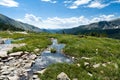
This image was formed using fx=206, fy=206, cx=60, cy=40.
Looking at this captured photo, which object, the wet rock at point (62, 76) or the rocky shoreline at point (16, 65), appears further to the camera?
the rocky shoreline at point (16, 65)

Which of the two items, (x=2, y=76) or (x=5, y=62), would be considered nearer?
(x=2, y=76)

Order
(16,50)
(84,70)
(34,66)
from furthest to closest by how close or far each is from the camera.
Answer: (16,50) → (34,66) → (84,70)

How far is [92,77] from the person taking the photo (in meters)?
21.8

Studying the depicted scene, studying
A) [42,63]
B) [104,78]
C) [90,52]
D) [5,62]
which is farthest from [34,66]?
[90,52]

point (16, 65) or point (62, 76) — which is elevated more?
point (16, 65)

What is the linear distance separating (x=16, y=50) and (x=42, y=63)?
8572 millimetres

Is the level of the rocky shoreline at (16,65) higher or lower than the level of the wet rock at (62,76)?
higher

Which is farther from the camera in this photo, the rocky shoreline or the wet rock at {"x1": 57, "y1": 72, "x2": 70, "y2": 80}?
the rocky shoreline

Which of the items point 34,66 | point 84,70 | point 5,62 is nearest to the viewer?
point 84,70

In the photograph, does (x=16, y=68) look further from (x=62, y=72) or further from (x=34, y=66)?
(x=62, y=72)

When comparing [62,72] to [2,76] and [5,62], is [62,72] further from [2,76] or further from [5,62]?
[5,62]

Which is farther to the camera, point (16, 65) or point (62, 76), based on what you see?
point (16, 65)

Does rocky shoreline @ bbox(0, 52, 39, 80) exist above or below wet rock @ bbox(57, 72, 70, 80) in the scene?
above

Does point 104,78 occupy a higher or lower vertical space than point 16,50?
lower
